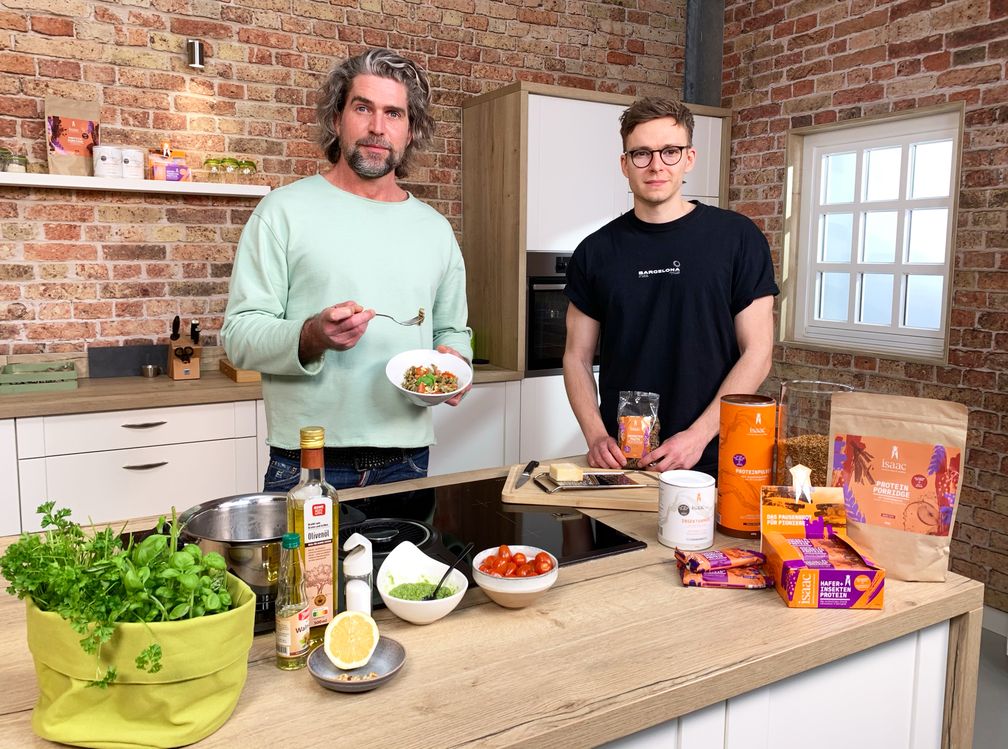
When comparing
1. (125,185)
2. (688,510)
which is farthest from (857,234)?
(125,185)

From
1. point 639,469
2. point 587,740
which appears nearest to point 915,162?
point 639,469

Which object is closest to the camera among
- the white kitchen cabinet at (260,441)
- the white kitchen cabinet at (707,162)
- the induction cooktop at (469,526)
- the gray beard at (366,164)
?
the induction cooktop at (469,526)

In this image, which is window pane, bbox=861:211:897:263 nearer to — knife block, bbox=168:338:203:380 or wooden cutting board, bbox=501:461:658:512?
wooden cutting board, bbox=501:461:658:512

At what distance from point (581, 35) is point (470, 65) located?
27.7 inches

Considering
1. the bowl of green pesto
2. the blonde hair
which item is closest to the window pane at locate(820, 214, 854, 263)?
the blonde hair

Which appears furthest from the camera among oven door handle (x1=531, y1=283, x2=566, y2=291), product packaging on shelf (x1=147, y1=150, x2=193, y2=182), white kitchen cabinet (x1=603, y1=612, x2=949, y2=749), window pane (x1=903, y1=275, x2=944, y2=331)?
oven door handle (x1=531, y1=283, x2=566, y2=291)

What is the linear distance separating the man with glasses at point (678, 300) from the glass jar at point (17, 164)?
7.66 ft

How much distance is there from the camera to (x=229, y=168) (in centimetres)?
369

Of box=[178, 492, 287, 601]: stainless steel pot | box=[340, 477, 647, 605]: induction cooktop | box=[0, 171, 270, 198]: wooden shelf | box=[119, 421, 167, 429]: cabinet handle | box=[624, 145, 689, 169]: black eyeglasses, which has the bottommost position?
box=[119, 421, 167, 429]: cabinet handle

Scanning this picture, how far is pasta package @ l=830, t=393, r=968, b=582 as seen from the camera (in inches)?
52.6

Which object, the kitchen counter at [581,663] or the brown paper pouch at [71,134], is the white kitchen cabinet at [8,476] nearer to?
the brown paper pouch at [71,134]

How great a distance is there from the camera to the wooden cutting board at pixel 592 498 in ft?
5.73

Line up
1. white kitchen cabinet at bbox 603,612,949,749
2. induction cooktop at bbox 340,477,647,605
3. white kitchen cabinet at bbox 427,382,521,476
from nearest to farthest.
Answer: white kitchen cabinet at bbox 603,612,949,749, induction cooktop at bbox 340,477,647,605, white kitchen cabinet at bbox 427,382,521,476

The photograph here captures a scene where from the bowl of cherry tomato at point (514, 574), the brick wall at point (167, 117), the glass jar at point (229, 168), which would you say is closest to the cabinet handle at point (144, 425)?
the brick wall at point (167, 117)
